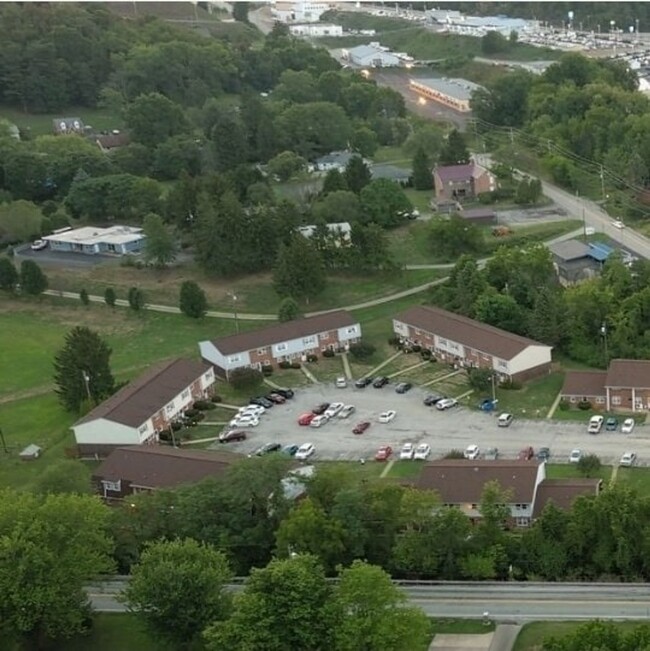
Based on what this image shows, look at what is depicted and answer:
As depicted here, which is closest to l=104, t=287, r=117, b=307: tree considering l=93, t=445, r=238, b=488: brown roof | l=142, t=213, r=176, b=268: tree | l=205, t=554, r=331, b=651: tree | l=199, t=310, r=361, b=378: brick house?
l=142, t=213, r=176, b=268: tree

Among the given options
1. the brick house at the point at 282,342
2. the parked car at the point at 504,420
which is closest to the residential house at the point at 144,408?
the brick house at the point at 282,342

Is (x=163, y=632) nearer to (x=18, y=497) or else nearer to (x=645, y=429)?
(x=18, y=497)

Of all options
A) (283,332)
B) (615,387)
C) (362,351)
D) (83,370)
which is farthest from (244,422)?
(615,387)

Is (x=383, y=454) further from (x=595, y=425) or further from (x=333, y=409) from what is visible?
(x=595, y=425)

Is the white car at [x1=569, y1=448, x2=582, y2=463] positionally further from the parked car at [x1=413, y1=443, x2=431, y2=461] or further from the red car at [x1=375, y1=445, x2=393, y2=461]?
the red car at [x1=375, y1=445, x2=393, y2=461]

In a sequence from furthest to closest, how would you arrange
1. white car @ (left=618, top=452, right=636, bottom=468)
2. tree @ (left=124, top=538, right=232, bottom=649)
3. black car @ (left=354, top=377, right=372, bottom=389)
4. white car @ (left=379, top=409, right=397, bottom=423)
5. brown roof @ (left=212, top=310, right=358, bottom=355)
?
brown roof @ (left=212, top=310, right=358, bottom=355) < black car @ (left=354, top=377, right=372, bottom=389) < white car @ (left=379, top=409, right=397, bottom=423) < white car @ (left=618, top=452, right=636, bottom=468) < tree @ (left=124, top=538, right=232, bottom=649)

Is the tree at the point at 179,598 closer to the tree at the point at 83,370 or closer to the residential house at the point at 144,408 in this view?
the residential house at the point at 144,408

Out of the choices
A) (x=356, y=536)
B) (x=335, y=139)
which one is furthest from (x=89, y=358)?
(x=335, y=139)
